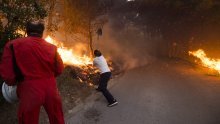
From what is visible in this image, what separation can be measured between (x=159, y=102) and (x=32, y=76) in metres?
7.25

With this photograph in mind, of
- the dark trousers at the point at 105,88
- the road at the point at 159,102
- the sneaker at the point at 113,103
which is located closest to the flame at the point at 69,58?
the road at the point at 159,102

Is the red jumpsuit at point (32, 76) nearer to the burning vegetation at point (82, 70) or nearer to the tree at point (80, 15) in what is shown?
the burning vegetation at point (82, 70)

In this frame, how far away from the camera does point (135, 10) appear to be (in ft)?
98.3

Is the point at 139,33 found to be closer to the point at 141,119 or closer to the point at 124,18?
the point at 124,18

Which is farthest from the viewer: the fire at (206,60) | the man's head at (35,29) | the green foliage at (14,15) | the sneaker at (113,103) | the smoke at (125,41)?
the smoke at (125,41)

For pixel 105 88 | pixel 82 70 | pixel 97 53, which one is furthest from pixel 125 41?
pixel 105 88

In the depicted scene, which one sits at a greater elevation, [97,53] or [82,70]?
[97,53]

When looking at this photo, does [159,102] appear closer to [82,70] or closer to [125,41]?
[82,70]

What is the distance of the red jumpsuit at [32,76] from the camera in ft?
16.2

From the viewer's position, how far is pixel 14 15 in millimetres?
8805

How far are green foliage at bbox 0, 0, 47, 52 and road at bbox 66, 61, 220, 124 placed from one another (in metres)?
2.92


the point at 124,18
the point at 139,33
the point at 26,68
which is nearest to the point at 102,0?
the point at 124,18

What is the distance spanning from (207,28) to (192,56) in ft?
9.70

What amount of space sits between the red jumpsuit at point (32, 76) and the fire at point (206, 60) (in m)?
14.9
